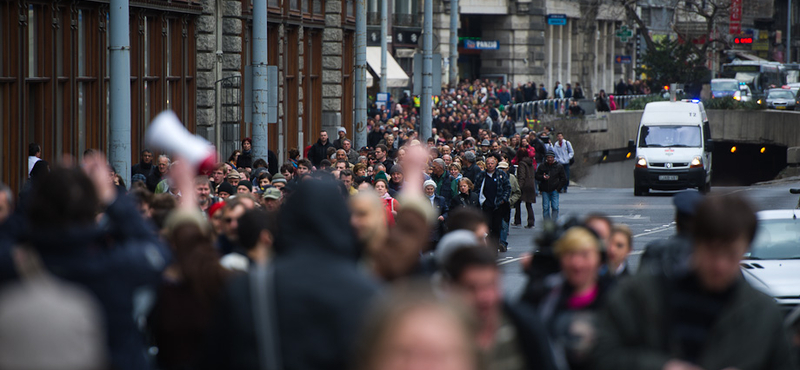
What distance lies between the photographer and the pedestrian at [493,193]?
720 inches

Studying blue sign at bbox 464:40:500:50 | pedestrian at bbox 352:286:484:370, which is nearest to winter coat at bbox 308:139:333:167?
pedestrian at bbox 352:286:484:370

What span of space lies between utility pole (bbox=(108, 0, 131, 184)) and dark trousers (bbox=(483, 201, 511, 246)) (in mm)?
6392

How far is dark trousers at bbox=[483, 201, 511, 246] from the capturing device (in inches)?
723

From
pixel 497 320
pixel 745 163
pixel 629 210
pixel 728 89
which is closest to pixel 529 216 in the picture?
pixel 629 210

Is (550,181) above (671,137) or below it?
below

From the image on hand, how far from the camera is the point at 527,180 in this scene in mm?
22984

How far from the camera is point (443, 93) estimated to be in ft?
149

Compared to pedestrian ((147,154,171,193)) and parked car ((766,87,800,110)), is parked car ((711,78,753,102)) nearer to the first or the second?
parked car ((766,87,800,110))

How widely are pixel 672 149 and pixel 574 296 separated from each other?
27083 mm

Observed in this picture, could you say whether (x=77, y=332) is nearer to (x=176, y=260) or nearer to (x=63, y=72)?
(x=176, y=260)

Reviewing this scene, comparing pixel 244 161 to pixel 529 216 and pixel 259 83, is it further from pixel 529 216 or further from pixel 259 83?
pixel 529 216

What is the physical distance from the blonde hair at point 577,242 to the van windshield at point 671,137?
2730 cm

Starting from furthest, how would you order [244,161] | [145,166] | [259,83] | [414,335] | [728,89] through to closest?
[728,89] → [244,161] → [259,83] → [145,166] → [414,335]

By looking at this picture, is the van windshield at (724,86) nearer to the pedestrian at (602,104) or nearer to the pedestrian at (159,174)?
the pedestrian at (602,104)
